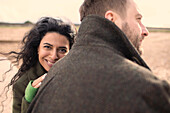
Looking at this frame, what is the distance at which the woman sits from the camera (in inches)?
111

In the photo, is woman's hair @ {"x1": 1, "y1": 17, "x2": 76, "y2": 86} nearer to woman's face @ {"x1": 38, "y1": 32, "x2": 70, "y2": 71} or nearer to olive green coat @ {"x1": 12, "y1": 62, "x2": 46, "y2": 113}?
woman's face @ {"x1": 38, "y1": 32, "x2": 70, "y2": 71}

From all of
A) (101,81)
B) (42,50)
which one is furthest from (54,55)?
(101,81)

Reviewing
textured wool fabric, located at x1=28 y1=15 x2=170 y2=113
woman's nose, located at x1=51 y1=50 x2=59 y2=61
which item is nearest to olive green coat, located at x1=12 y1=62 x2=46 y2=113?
woman's nose, located at x1=51 y1=50 x2=59 y2=61

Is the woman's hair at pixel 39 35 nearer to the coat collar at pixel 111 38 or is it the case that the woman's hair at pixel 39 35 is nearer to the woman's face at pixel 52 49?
the woman's face at pixel 52 49

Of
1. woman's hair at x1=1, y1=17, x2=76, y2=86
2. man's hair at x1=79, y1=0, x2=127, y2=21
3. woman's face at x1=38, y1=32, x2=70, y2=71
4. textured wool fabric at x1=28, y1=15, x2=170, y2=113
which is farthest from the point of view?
woman's hair at x1=1, y1=17, x2=76, y2=86

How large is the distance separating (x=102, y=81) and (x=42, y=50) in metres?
2.02

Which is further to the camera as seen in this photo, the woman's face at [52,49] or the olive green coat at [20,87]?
the woman's face at [52,49]

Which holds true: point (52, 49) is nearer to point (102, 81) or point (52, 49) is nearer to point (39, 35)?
point (39, 35)

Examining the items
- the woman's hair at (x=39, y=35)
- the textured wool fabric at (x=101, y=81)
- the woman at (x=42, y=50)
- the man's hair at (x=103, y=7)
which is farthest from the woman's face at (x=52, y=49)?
the textured wool fabric at (x=101, y=81)

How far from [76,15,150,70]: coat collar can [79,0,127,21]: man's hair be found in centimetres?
45

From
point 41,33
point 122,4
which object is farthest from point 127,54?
point 41,33

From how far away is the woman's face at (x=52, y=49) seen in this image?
9.47ft

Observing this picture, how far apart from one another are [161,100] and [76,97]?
20.5 inches

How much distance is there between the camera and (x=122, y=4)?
182cm
